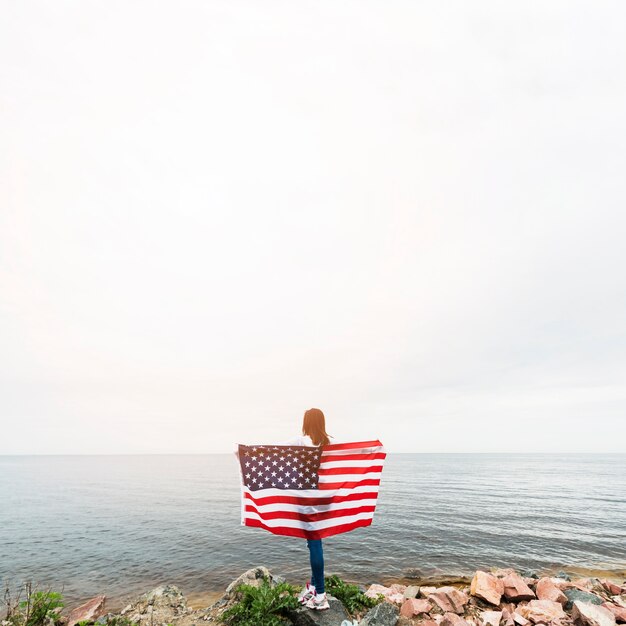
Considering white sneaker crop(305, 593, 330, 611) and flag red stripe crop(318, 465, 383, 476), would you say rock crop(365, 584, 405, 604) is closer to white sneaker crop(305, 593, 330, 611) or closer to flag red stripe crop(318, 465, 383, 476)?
white sneaker crop(305, 593, 330, 611)

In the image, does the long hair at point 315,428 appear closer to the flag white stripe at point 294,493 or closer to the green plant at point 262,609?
the flag white stripe at point 294,493

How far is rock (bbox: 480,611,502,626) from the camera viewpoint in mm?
8912

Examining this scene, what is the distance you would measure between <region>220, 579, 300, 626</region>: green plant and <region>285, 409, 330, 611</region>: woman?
0.38 m

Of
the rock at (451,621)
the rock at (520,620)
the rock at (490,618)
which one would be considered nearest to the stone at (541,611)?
the rock at (520,620)

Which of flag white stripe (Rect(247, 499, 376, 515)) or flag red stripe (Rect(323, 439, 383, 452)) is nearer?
flag white stripe (Rect(247, 499, 376, 515))

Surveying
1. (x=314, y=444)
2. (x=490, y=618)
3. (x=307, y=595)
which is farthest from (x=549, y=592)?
(x=314, y=444)

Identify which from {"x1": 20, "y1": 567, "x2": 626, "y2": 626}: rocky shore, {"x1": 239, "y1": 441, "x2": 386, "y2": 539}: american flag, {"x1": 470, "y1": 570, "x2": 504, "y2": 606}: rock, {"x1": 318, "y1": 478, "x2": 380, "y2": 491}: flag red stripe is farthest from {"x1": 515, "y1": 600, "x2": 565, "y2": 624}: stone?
{"x1": 318, "y1": 478, "x2": 380, "y2": 491}: flag red stripe

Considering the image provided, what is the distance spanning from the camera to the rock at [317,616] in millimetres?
7547

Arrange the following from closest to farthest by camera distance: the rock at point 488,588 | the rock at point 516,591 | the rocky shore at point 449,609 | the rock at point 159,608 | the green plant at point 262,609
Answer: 1. the green plant at point 262,609
2. the rocky shore at point 449,609
3. the rock at point 159,608
4. the rock at point 488,588
5. the rock at point 516,591

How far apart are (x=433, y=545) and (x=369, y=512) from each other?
19.6 metres

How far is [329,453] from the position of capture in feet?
26.2

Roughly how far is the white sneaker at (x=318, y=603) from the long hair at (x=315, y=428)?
3335mm

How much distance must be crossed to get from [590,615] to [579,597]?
1586 millimetres

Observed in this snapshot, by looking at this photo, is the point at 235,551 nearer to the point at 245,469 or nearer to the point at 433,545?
the point at 433,545
